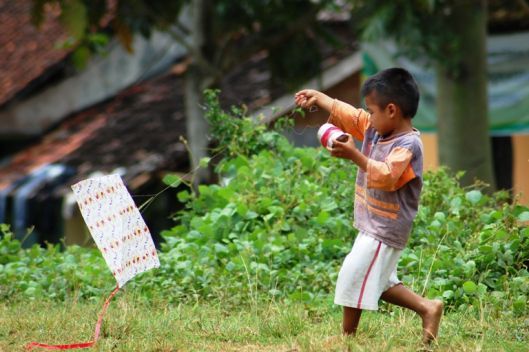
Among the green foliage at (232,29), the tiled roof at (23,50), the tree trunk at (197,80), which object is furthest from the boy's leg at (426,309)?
the tiled roof at (23,50)

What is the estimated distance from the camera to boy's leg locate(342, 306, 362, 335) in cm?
497

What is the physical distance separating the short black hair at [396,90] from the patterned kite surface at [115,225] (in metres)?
1.30

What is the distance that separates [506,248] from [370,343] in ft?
6.06

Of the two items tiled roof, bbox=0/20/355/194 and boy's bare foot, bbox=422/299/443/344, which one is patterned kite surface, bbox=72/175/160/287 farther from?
tiled roof, bbox=0/20/355/194

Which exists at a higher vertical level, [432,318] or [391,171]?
[391,171]

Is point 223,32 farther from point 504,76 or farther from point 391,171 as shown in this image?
point 391,171

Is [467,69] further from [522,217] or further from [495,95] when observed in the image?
[522,217]

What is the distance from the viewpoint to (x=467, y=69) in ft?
41.0

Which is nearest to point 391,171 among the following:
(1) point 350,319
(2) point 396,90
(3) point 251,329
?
(2) point 396,90

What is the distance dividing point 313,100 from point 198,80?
887 cm

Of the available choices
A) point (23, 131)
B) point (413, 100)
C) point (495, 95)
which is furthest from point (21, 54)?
point (413, 100)

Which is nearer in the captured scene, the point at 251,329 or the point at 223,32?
the point at 251,329

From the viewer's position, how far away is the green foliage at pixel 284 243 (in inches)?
252

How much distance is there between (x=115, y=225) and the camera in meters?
5.28
